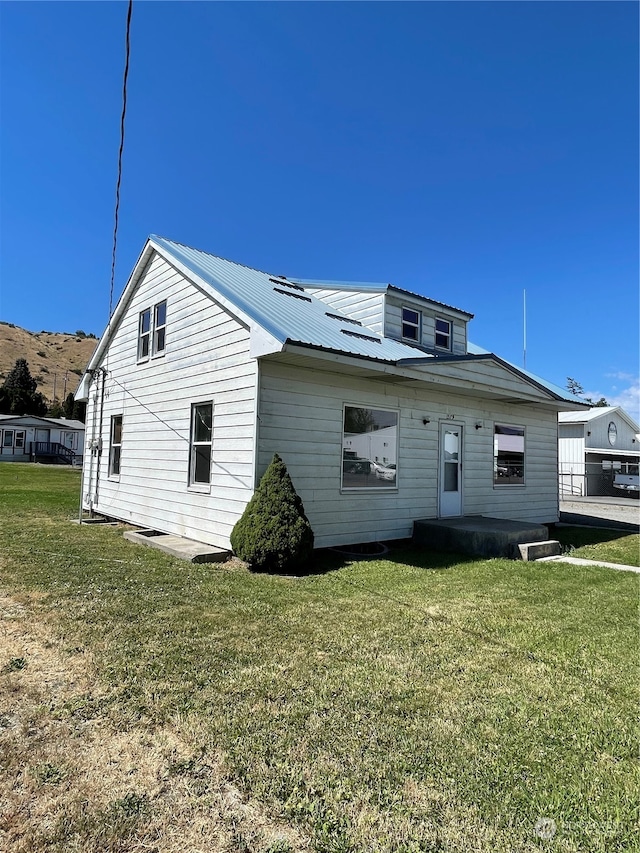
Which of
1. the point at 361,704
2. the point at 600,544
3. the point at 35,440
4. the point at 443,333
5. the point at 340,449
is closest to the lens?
the point at 361,704

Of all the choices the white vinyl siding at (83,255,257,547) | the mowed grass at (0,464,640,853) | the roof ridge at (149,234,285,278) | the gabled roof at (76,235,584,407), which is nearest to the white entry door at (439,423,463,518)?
the gabled roof at (76,235,584,407)

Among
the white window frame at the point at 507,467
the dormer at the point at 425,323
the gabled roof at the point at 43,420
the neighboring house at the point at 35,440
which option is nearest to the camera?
the dormer at the point at 425,323

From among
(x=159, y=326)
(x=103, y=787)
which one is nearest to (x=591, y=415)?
(x=159, y=326)

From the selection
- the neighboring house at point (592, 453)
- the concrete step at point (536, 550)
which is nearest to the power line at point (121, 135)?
the concrete step at point (536, 550)

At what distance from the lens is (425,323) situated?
12.6m

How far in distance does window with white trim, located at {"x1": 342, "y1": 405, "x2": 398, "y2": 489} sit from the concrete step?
2.54 meters

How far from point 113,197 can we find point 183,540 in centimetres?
653

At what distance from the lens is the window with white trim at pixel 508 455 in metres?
12.0

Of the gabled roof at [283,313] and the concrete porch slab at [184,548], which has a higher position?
the gabled roof at [283,313]

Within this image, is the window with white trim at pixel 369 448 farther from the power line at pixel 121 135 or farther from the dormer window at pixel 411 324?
the power line at pixel 121 135

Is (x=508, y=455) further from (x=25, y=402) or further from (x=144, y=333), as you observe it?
(x=25, y=402)

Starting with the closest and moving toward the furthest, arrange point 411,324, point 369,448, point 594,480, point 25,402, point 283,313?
point 283,313, point 369,448, point 411,324, point 594,480, point 25,402

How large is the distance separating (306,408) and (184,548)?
10.1 ft

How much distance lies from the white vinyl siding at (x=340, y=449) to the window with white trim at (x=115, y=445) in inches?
258
